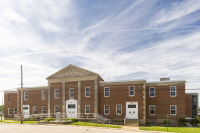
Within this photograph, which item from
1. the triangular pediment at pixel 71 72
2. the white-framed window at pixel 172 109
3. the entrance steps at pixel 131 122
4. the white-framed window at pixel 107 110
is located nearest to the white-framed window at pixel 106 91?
the white-framed window at pixel 107 110

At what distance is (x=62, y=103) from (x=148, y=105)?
1692 centimetres

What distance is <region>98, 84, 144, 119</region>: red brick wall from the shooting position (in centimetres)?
3188

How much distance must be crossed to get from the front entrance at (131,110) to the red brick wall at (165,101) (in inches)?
102

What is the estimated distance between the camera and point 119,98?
3300 cm

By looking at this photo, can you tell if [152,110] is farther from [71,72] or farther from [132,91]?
[71,72]

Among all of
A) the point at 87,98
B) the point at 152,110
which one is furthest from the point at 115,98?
the point at 152,110

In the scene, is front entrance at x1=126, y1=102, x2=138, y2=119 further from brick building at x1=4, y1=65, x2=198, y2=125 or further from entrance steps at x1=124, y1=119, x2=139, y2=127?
entrance steps at x1=124, y1=119, x2=139, y2=127

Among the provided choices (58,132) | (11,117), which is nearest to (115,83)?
(58,132)

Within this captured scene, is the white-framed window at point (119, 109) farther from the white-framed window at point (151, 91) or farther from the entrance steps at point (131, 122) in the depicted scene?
the white-framed window at point (151, 91)

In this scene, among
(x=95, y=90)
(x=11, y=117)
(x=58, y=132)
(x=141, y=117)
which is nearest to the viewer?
(x=58, y=132)

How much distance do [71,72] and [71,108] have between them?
281 inches

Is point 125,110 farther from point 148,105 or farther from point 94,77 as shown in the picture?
point 94,77

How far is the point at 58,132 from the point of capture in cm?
1953

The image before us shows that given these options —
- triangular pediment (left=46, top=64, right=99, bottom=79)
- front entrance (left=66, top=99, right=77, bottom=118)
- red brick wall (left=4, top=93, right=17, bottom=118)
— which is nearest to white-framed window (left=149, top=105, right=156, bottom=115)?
triangular pediment (left=46, top=64, right=99, bottom=79)
